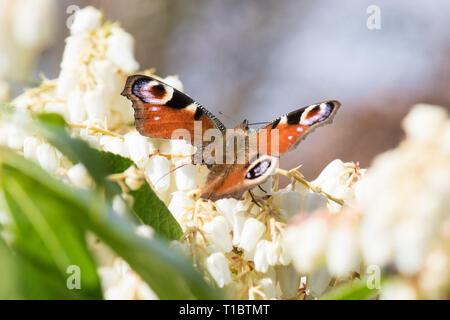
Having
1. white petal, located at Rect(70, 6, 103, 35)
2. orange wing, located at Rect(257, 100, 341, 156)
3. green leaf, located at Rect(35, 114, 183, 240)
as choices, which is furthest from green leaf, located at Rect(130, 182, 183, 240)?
white petal, located at Rect(70, 6, 103, 35)

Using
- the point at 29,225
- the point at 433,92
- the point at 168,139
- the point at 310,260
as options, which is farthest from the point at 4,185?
the point at 433,92

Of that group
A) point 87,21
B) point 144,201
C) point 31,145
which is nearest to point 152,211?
point 144,201

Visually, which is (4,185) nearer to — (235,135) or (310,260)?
(310,260)

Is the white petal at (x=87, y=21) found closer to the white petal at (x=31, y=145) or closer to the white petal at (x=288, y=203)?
the white petal at (x=31, y=145)

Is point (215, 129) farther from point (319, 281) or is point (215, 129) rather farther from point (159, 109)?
point (319, 281)

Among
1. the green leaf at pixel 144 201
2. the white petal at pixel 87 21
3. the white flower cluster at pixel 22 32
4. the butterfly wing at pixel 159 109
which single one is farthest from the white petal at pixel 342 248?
the white petal at pixel 87 21

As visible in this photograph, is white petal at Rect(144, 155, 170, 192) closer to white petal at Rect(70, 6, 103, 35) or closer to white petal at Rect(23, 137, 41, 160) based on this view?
white petal at Rect(23, 137, 41, 160)
